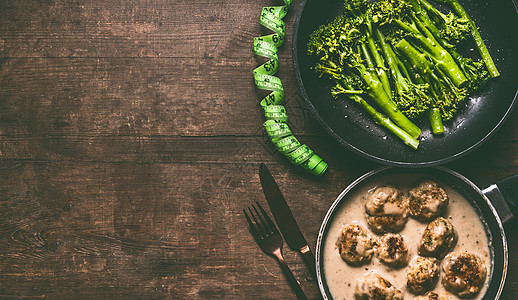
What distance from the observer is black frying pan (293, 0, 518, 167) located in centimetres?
262

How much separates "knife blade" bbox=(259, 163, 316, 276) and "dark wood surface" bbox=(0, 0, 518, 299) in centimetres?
7

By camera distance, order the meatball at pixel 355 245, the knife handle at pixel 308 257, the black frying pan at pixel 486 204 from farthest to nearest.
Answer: the knife handle at pixel 308 257, the meatball at pixel 355 245, the black frying pan at pixel 486 204

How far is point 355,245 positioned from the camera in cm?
258

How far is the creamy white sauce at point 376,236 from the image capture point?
8.60 feet

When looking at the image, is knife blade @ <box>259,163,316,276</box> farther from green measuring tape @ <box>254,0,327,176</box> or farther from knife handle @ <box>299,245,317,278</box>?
green measuring tape @ <box>254,0,327,176</box>

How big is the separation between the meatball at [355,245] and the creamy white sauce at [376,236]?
4 centimetres

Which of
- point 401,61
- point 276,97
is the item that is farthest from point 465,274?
point 276,97

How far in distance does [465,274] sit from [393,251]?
47cm

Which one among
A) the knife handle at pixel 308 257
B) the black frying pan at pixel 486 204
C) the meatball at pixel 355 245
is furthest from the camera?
the knife handle at pixel 308 257

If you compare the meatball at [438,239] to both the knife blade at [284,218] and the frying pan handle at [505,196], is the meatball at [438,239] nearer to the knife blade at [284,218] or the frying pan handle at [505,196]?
the frying pan handle at [505,196]

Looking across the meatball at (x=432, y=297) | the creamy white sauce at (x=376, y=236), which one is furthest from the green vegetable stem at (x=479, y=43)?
the meatball at (x=432, y=297)

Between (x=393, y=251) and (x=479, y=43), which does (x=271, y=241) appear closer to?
(x=393, y=251)

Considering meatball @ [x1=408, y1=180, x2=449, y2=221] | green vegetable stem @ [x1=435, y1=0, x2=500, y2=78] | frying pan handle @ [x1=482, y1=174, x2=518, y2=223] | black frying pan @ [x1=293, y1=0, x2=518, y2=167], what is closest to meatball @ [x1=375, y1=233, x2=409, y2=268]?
meatball @ [x1=408, y1=180, x2=449, y2=221]

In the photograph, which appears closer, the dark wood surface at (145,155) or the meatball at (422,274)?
the meatball at (422,274)
